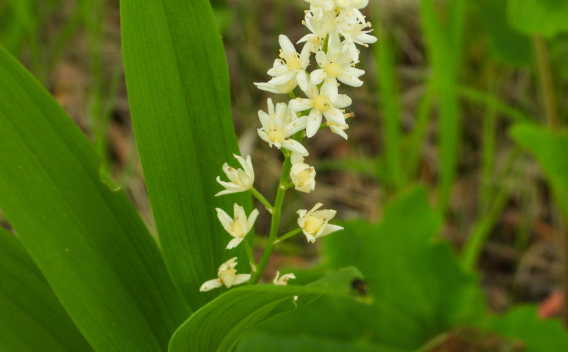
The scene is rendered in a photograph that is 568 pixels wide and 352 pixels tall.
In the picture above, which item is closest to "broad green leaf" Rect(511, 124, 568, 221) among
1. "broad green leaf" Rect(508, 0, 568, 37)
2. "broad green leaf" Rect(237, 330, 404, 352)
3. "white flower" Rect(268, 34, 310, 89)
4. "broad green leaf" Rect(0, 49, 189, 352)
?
"broad green leaf" Rect(508, 0, 568, 37)

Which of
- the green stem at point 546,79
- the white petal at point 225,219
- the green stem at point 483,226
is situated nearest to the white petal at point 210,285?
the white petal at point 225,219

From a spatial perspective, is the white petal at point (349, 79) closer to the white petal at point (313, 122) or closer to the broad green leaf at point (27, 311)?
the white petal at point (313, 122)

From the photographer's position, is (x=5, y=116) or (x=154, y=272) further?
(x=154, y=272)

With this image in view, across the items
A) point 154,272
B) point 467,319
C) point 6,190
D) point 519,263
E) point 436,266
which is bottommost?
point 519,263

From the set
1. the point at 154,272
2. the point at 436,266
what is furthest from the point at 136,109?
the point at 436,266

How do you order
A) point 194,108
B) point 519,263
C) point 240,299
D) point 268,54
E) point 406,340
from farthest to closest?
point 268,54 → point 519,263 → point 406,340 → point 194,108 → point 240,299

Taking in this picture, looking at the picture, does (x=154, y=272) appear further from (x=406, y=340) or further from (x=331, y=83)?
(x=406, y=340)

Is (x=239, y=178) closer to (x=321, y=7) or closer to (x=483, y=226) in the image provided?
(x=321, y=7)
